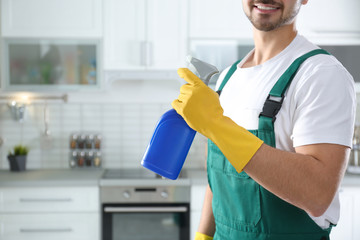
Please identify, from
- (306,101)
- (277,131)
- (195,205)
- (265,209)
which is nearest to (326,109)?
(306,101)

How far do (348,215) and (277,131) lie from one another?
74.3 inches

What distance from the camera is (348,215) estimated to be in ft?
8.71

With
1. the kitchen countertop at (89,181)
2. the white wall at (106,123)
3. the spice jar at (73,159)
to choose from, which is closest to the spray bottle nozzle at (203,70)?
the kitchen countertop at (89,181)

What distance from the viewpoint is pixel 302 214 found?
106 centimetres

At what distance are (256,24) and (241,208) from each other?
494 mm

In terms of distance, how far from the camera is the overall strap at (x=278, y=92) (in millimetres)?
1022

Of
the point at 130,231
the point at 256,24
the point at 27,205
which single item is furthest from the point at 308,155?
the point at 27,205

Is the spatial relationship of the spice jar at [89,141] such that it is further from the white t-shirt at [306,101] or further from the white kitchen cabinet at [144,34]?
the white t-shirt at [306,101]

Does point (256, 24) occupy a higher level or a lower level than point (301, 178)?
higher

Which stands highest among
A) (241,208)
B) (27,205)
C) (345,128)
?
(345,128)

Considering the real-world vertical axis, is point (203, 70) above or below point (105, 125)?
above

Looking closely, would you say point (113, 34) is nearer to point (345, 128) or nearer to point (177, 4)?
point (177, 4)

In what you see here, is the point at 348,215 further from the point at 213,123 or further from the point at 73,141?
the point at 213,123

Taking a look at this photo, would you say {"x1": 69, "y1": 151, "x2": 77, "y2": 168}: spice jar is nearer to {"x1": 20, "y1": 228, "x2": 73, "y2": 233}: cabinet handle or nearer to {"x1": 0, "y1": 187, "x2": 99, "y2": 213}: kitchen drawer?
{"x1": 0, "y1": 187, "x2": 99, "y2": 213}: kitchen drawer
